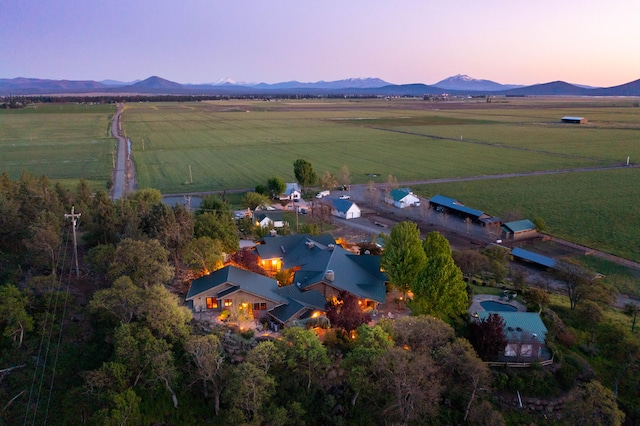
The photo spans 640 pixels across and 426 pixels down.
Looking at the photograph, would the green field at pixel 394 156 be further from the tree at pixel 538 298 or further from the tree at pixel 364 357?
the tree at pixel 364 357

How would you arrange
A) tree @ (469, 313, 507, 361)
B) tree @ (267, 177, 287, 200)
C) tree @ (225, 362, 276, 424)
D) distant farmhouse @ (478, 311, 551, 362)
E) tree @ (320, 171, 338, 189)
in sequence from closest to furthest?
tree @ (225, 362, 276, 424) < tree @ (469, 313, 507, 361) < distant farmhouse @ (478, 311, 551, 362) < tree @ (267, 177, 287, 200) < tree @ (320, 171, 338, 189)

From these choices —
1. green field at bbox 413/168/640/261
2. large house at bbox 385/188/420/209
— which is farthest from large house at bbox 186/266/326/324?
large house at bbox 385/188/420/209

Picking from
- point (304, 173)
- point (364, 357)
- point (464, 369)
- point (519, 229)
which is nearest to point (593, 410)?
point (464, 369)

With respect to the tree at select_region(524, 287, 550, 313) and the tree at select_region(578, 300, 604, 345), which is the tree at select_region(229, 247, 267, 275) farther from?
the tree at select_region(578, 300, 604, 345)

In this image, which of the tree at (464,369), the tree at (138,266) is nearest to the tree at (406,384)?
the tree at (464,369)

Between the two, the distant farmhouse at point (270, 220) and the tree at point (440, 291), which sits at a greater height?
the tree at point (440, 291)

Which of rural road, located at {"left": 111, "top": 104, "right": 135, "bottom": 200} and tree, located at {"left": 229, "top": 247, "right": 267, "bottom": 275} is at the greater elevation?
tree, located at {"left": 229, "top": 247, "right": 267, "bottom": 275}

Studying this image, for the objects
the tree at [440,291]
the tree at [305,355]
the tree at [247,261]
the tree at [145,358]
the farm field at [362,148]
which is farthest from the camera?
the farm field at [362,148]
